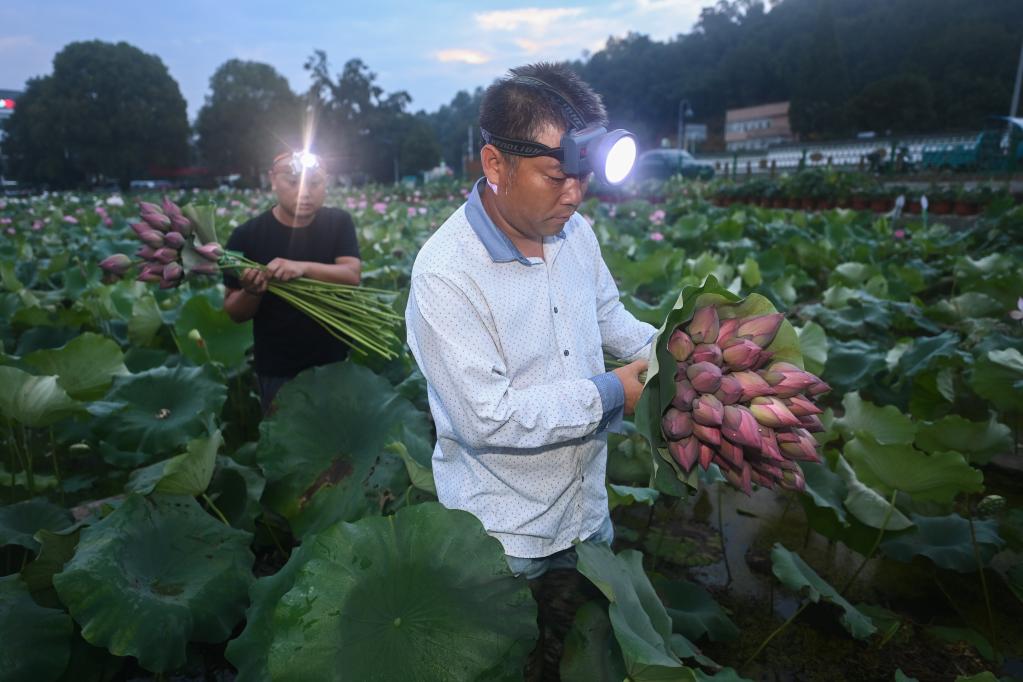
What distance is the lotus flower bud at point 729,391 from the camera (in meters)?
1.04

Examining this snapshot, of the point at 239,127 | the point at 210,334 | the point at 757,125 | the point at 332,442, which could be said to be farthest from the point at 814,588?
the point at 757,125

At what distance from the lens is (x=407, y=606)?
126cm

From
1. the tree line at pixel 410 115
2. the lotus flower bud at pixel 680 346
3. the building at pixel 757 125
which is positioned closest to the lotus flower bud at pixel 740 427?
the lotus flower bud at pixel 680 346

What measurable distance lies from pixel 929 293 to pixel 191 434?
497cm

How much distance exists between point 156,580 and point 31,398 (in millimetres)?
698

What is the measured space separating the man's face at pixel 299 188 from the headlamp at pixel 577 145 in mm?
1285

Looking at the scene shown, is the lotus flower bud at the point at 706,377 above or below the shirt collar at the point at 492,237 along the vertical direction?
below

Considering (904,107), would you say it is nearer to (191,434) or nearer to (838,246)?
(838,246)

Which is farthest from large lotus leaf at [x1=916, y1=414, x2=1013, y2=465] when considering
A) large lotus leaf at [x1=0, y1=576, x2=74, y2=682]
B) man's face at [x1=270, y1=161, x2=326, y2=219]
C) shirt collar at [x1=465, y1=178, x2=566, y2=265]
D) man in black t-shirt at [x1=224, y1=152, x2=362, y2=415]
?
large lotus leaf at [x1=0, y1=576, x2=74, y2=682]

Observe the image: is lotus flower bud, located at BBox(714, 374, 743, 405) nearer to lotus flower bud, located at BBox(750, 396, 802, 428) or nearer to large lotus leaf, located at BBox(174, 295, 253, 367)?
lotus flower bud, located at BBox(750, 396, 802, 428)

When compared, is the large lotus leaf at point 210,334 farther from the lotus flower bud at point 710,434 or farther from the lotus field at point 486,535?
the lotus flower bud at point 710,434

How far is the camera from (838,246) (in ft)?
21.7

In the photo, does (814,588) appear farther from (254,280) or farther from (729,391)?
(254,280)

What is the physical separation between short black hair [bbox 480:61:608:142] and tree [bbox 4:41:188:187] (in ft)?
153
